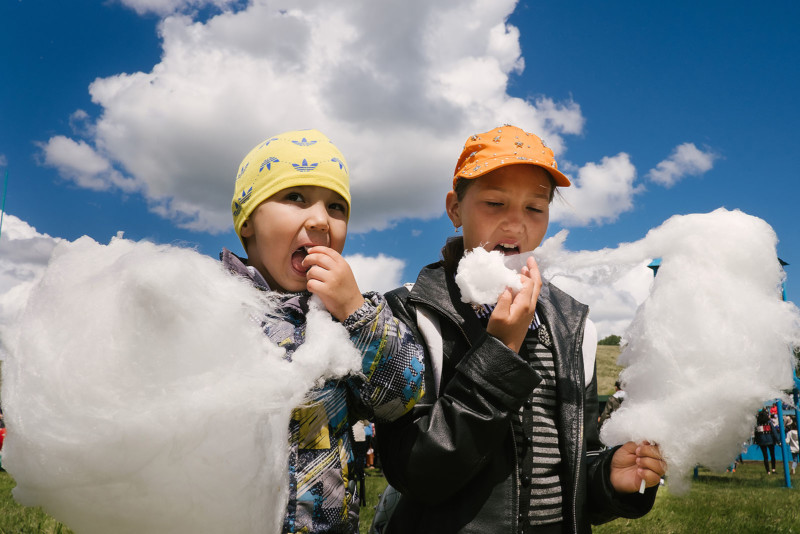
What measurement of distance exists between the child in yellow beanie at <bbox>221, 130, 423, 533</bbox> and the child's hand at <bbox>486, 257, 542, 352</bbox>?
0.23 metres

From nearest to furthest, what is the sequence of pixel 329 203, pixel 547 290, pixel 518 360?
pixel 518 360 < pixel 329 203 < pixel 547 290

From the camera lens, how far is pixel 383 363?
4.32 feet

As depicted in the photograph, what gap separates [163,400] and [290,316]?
0.49m

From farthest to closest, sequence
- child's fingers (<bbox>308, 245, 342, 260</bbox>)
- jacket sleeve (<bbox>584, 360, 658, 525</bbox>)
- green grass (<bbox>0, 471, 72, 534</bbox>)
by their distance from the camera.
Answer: green grass (<bbox>0, 471, 72, 534</bbox>) → jacket sleeve (<bbox>584, 360, 658, 525</bbox>) → child's fingers (<bbox>308, 245, 342, 260</bbox>)

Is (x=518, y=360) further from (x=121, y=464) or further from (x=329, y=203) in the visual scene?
(x=121, y=464)

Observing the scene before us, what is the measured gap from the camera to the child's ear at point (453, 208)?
207cm

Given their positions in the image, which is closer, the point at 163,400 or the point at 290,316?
the point at 163,400

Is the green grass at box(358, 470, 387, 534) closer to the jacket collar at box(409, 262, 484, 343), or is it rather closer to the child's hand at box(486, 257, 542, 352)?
the jacket collar at box(409, 262, 484, 343)

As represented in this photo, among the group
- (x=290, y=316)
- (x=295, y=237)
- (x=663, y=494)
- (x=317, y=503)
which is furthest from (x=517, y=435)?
(x=663, y=494)

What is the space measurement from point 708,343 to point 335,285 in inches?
39.9

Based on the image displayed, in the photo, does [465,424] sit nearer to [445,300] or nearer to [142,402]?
[445,300]

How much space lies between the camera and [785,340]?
1.54 m

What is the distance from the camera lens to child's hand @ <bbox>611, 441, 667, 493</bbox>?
1603 millimetres

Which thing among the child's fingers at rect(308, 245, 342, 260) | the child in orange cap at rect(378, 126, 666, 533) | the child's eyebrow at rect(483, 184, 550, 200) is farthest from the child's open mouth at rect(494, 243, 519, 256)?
the child's fingers at rect(308, 245, 342, 260)
